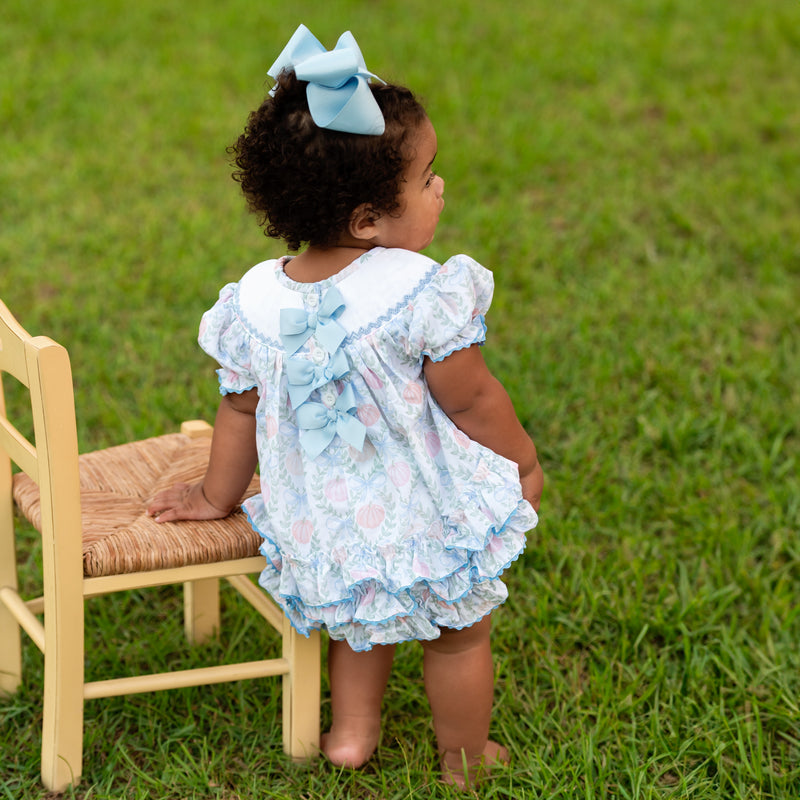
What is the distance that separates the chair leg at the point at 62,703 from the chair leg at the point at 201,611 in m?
0.50

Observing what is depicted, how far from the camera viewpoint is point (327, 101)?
A: 170cm

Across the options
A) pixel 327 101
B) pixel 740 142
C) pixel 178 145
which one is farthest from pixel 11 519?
pixel 740 142

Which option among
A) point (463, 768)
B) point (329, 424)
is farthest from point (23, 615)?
point (463, 768)

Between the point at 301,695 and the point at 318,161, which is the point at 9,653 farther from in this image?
the point at 318,161

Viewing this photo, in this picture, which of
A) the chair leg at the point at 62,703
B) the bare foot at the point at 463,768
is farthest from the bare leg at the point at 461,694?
the chair leg at the point at 62,703

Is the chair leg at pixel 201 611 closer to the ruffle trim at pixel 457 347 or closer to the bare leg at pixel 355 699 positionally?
the bare leg at pixel 355 699

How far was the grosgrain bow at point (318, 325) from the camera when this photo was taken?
1824mm

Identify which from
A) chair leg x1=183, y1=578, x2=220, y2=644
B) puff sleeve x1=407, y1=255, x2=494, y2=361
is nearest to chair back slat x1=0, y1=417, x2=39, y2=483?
chair leg x1=183, y1=578, x2=220, y2=644

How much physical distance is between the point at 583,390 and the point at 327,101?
2.14m

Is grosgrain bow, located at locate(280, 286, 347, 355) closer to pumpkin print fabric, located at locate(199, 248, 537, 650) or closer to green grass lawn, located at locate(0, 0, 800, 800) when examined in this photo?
pumpkin print fabric, located at locate(199, 248, 537, 650)

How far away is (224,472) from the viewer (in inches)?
82.4

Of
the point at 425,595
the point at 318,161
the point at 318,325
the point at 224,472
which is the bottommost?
the point at 425,595

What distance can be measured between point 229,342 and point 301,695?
30.5 inches

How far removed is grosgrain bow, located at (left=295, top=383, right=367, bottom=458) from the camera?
185 cm
